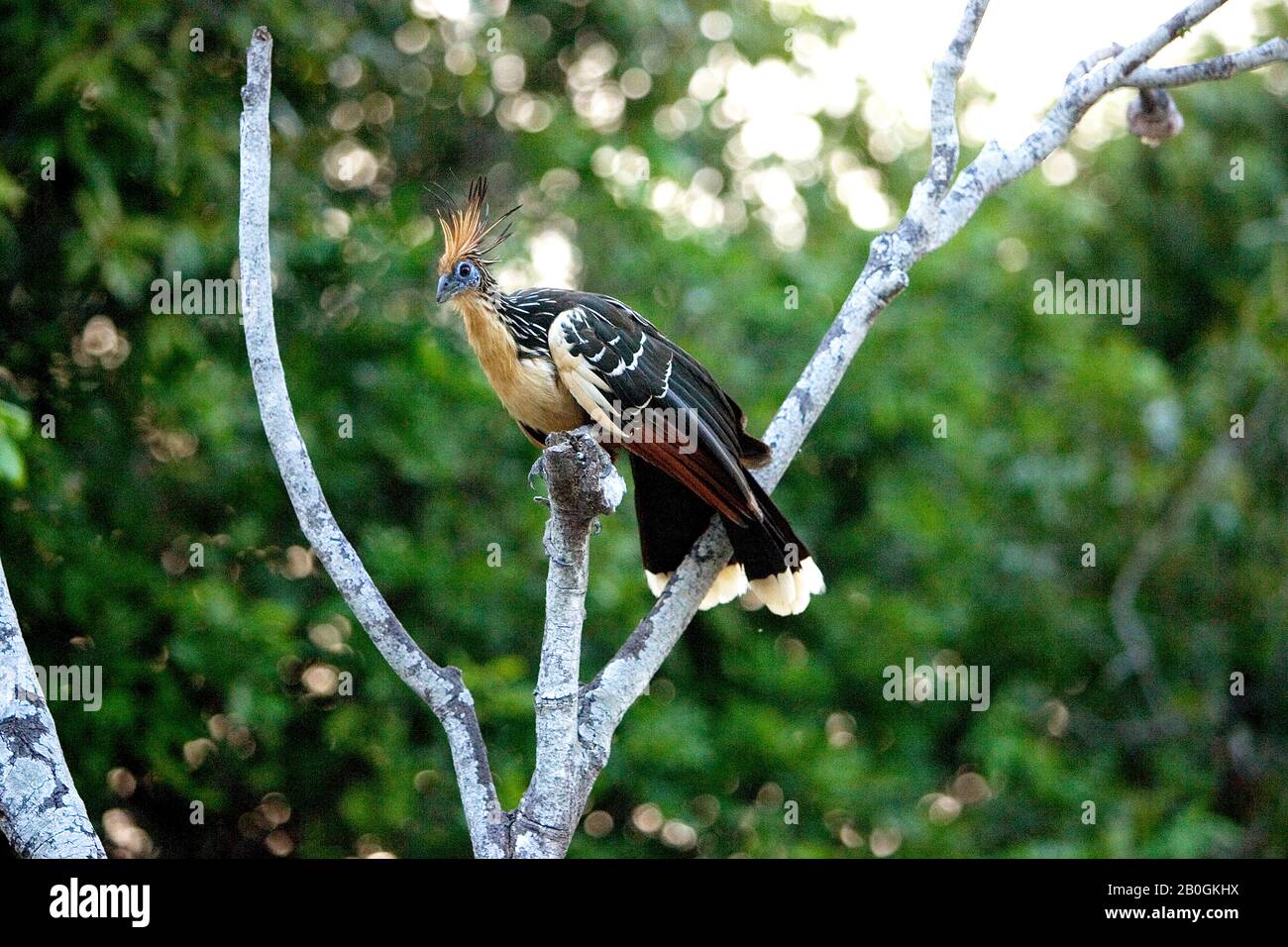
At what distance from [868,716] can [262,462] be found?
356cm

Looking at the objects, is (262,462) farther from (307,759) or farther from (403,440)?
(307,759)

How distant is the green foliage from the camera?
488 cm

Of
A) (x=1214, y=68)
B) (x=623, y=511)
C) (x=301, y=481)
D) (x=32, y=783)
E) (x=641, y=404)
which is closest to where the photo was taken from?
(x=32, y=783)

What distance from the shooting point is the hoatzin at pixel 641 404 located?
12.1 feet

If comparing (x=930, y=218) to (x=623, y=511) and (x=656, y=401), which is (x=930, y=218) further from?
(x=623, y=511)

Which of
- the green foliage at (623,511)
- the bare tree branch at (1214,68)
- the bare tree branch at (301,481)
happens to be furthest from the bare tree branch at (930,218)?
the green foliage at (623,511)

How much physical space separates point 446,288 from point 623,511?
2789 mm

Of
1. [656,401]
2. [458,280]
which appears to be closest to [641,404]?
[656,401]

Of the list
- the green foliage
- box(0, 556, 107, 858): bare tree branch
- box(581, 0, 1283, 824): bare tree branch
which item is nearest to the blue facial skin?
the green foliage

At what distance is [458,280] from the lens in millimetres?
3928

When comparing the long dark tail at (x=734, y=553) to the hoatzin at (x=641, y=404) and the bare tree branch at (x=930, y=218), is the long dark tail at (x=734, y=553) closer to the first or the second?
the hoatzin at (x=641, y=404)

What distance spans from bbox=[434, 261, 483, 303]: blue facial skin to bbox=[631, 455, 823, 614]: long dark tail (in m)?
0.69

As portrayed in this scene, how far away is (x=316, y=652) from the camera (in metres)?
5.69

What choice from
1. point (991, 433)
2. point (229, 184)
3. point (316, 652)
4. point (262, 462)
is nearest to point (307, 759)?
point (316, 652)
